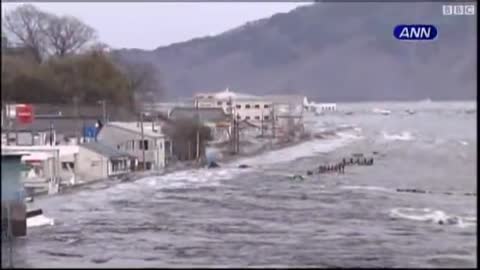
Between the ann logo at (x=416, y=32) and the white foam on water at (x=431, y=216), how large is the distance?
287 centimetres

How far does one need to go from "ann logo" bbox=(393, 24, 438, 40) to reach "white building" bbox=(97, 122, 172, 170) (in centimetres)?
697

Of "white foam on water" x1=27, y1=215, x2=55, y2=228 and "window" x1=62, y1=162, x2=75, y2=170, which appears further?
"window" x1=62, y1=162, x2=75, y2=170

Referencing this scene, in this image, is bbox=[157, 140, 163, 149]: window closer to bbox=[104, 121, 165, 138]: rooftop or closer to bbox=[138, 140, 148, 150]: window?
bbox=[104, 121, 165, 138]: rooftop

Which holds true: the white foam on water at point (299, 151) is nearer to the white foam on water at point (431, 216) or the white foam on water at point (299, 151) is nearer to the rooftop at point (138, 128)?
the rooftop at point (138, 128)

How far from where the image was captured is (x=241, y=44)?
11594mm

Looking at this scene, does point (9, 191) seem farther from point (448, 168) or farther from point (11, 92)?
point (448, 168)

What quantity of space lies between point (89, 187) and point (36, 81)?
4.99 metres

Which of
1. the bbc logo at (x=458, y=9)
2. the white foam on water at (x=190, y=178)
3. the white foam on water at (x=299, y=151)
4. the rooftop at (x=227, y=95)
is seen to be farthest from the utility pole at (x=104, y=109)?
the bbc logo at (x=458, y=9)

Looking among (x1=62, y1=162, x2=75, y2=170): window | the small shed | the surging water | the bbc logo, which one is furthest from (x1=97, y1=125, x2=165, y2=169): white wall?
the small shed

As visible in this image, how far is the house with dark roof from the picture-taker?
26.8ft

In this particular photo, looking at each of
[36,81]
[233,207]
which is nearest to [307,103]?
[233,207]

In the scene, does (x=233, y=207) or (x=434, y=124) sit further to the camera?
(x=434, y=124)

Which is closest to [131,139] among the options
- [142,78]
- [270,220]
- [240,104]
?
[142,78]

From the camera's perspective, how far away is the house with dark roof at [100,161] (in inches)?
321
